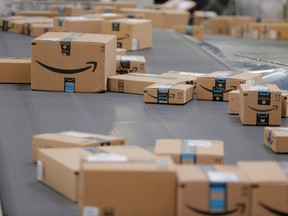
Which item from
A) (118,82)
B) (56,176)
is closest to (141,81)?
(118,82)

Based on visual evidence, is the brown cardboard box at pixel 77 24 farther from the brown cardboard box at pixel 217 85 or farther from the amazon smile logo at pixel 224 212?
the amazon smile logo at pixel 224 212

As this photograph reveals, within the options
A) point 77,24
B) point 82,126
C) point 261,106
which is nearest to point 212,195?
point 82,126

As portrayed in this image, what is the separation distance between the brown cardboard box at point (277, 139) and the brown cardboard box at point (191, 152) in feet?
1.83

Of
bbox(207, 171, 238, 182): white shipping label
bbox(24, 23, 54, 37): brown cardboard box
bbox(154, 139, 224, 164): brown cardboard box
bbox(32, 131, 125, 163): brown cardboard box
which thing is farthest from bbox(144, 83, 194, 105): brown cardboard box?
bbox(24, 23, 54, 37): brown cardboard box

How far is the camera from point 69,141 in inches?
129

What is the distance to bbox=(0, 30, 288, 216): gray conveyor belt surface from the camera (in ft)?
9.75

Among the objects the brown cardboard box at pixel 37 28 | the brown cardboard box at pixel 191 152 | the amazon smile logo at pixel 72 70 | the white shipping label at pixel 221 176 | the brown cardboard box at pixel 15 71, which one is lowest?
the brown cardboard box at pixel 37 28

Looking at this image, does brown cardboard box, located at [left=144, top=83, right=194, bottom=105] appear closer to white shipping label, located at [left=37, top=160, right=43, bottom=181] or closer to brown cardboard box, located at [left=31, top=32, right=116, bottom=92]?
brown cardboard box, located at [left=31, top=32, right=116, bottom=92]

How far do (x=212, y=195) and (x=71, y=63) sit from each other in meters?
2.72

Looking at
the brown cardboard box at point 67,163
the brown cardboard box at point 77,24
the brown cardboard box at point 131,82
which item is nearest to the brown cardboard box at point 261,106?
the brown cardboard box at point 131,82

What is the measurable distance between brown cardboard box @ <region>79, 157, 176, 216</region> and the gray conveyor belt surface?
10.2 inches

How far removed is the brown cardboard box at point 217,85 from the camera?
4.98 meters

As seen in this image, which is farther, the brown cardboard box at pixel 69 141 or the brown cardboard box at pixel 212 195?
the brown cardboard box at pixel 69 141

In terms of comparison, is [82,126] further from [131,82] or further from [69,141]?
[131,82]
